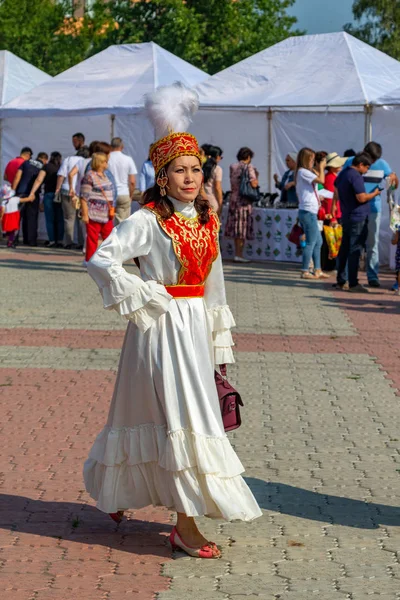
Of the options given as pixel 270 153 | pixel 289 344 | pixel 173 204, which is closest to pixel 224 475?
pixel 173 204

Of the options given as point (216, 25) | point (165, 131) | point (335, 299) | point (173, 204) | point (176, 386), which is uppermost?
point (216, 25)

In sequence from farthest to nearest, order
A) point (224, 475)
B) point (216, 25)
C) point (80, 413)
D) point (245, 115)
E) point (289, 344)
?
1. point (216, 25)
2. point (245, 115)
3. point (289, 344)
4. point (80, 413)
5. point (224, 475)

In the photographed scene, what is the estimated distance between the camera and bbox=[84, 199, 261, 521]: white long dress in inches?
187

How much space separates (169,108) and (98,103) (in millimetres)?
16775

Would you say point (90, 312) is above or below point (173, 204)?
below

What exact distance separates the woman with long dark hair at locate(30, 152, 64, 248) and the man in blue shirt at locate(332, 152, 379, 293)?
305 inches

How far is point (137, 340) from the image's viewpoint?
4.90m

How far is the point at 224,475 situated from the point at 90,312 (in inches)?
322

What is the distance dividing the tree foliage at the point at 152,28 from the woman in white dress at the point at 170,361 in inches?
1525

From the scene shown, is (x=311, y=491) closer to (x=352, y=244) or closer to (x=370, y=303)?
(x=370, y=303)

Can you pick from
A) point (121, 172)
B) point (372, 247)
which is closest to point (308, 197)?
point (372, 247)

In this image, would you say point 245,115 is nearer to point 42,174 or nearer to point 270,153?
point 270,153

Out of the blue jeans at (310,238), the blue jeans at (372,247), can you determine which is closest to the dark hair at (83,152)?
the blue jeans at (310,238)

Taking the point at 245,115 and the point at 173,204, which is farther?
the point at 245,115
